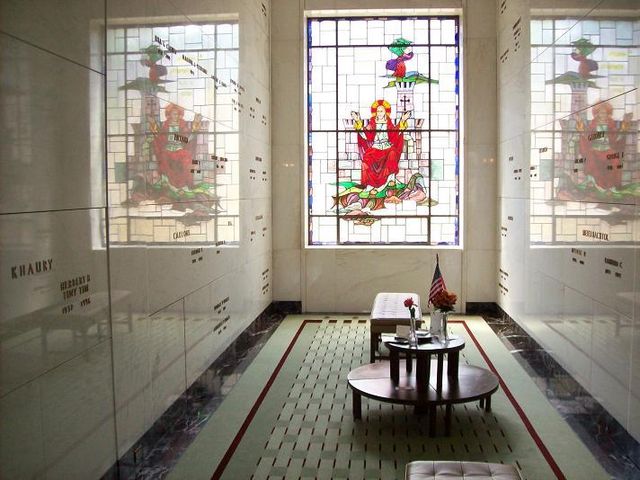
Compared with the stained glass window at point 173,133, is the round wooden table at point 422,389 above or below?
below

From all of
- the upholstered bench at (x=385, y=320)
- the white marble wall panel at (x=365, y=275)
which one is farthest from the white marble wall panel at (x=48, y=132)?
the white marble wall panel at (x=365, y=275)

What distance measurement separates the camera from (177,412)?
17.6 feet

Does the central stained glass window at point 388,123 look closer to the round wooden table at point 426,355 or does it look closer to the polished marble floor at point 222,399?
the polished marble floor at point 222,399

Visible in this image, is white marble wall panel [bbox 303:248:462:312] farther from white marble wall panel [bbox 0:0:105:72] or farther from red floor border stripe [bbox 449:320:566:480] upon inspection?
white marble wall panel [bbox 0:0:105:72]

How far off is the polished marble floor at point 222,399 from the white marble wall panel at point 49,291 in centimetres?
99

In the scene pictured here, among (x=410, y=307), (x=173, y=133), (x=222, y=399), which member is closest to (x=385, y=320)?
(x=410, y=307)

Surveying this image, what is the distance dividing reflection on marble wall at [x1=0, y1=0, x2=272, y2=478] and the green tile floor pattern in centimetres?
76

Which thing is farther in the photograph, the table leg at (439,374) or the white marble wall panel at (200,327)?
the white marble wall panel at (200,327)

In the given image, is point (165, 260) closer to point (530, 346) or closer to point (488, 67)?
point (530, 346)

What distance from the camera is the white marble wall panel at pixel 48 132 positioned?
121 inches

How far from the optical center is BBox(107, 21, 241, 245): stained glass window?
4.33m

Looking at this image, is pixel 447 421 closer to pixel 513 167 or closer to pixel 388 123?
pixel 513 167

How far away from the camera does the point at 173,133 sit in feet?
17.7

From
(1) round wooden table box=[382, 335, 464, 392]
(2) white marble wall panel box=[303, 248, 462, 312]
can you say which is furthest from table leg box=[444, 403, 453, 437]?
(2) white marble wall panel box=[303, 248, 462, 312]
